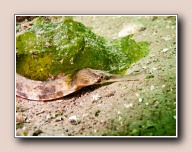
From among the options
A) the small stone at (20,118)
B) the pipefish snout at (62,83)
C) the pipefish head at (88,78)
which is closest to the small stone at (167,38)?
the pipefish snout at (62,83)

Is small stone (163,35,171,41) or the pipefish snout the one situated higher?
small stone (163,35,171,41)

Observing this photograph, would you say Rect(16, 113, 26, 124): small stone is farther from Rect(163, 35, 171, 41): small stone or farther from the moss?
Rect(163, 35, 171, 41): small stone

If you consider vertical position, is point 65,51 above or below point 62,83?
above

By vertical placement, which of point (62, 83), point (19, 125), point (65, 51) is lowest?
point (19, 125)

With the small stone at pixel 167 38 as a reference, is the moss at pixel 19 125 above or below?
below

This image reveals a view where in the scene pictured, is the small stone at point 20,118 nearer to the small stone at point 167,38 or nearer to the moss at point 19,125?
the moss at point 19,125

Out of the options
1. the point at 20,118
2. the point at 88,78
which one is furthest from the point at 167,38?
the point at 20,118

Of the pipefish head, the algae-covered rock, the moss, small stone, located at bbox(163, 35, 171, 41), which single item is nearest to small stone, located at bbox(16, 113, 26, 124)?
the moss

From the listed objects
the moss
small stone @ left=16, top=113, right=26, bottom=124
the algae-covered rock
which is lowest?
the moss

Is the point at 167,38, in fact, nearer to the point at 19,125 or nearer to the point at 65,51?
the point at 65,51
